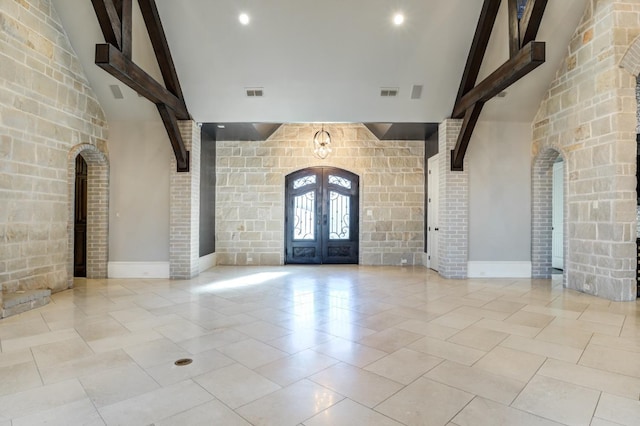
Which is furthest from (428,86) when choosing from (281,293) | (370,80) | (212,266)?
(212,266)

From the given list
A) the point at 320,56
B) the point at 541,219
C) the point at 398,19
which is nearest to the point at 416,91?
the point at 398,19

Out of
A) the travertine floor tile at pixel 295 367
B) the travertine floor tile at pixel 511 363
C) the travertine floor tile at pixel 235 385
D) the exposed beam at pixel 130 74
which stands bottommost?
the travertine floor tile at pixel 235 385

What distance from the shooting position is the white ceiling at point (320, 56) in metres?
4.96

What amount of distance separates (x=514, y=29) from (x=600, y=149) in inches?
86.6

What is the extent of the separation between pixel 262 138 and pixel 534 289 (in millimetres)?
6247

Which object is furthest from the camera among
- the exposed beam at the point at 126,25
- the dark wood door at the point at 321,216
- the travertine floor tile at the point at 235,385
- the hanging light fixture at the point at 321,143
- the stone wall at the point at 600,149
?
the dark wood door at the point at 321,216

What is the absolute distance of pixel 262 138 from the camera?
8.12 metres

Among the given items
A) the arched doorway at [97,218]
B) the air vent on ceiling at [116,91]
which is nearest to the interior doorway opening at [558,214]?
the air vent on ceiling at [116,91]

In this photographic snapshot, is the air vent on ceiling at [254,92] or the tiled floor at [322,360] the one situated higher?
the air vent on ceiling at [254,92]

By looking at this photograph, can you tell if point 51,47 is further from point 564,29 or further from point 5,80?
point 564,29

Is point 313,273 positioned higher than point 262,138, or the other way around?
point 262,138

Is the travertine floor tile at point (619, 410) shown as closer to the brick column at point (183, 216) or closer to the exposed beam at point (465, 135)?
the exposed beam at point (465, 135)

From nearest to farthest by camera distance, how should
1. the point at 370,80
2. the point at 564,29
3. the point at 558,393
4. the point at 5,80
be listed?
the point at 558,393, the point at 5,80, the point at 564,29, the point at 370,80

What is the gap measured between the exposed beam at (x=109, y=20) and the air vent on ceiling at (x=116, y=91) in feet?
6.54
